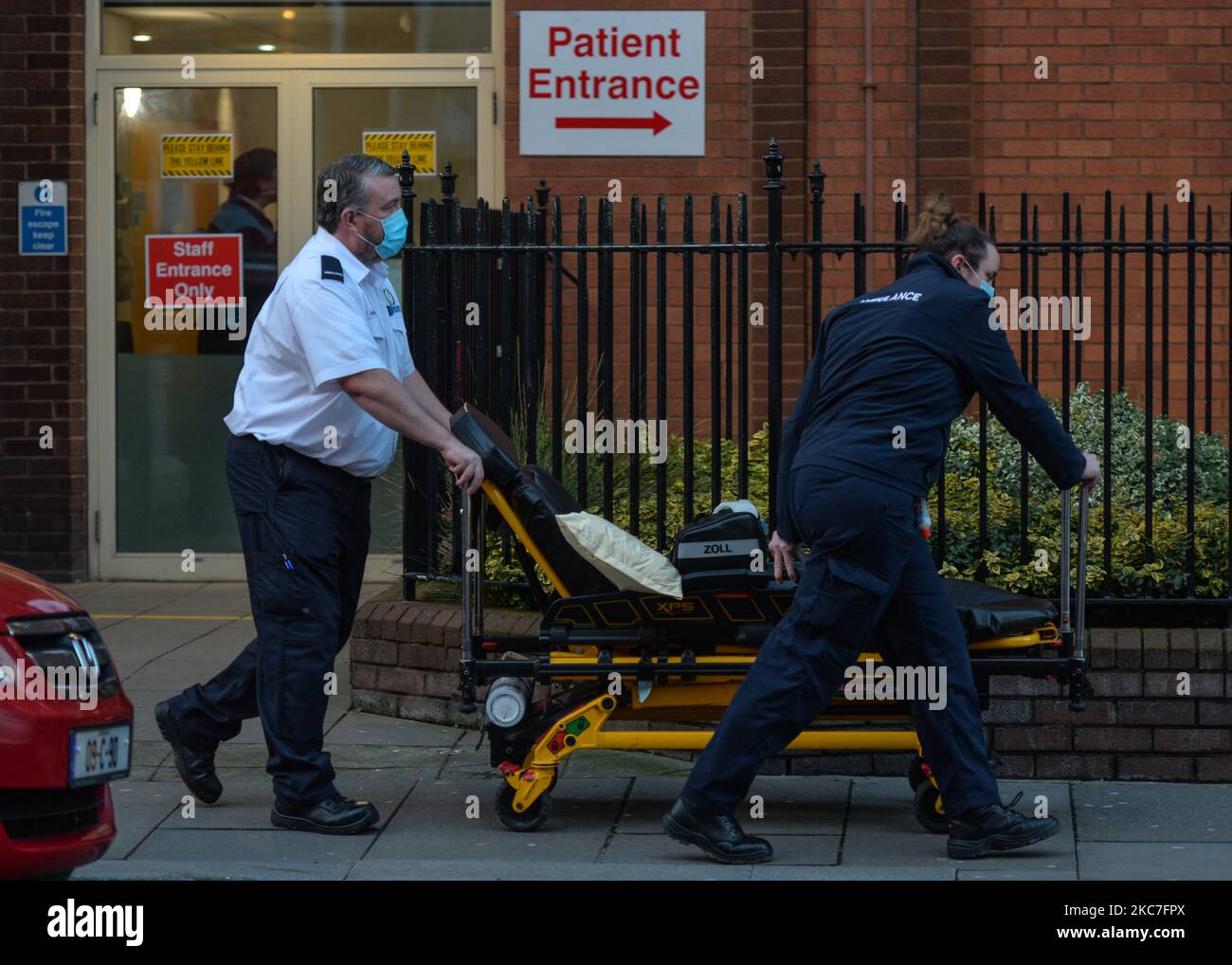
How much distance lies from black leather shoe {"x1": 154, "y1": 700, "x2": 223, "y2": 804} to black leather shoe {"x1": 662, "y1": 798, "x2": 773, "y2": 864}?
163cm

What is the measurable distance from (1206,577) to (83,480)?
662 centimetres

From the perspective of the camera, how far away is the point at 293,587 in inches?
221

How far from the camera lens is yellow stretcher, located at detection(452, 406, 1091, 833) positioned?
18.4 ft

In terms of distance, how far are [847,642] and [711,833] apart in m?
0.69

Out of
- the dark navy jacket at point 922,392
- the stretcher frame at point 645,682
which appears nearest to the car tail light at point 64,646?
the stretcher frame at point 645,682

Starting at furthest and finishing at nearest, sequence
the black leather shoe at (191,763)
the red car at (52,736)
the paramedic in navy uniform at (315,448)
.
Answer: the black leather shoe at (191,763), the paramedic in navy uniform at (315,448), the red car at (52,736)

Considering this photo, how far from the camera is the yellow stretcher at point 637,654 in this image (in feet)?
18.4

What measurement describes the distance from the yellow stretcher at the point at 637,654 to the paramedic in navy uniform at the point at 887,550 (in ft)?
0.80

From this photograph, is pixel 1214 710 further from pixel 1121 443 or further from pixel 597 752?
pixel 597 752

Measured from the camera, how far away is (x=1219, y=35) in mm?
10305

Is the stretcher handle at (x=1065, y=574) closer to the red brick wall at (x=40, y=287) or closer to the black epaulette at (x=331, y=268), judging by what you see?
the black epaulette at (x=331, y=268)

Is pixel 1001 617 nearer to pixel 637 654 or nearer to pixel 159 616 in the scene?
pixel 637 654

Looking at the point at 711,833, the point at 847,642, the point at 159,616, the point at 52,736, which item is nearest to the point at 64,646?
the point at 52,736

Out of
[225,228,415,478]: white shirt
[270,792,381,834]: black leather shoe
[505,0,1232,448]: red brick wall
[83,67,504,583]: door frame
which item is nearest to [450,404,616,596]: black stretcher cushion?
[225,228,415,478]: white shirt
